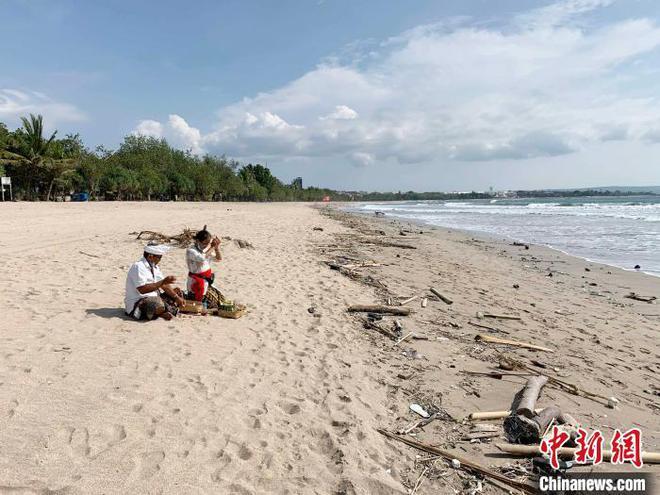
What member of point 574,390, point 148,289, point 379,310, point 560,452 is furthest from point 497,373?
point 148,289

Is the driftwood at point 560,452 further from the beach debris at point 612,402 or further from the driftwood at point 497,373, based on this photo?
the driftwood at point 497,373

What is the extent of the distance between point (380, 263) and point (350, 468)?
9.14m

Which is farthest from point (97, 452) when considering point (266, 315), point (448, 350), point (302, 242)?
point (302, 242)

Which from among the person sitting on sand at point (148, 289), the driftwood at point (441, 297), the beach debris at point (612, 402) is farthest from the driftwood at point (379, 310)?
the beach debris at point (612, 402)

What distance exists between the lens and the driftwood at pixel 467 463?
3.05 metres

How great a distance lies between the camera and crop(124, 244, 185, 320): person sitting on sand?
5.65m

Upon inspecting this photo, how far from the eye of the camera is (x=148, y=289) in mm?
5645

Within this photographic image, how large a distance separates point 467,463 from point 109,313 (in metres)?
5.32

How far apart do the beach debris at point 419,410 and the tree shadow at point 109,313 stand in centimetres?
423

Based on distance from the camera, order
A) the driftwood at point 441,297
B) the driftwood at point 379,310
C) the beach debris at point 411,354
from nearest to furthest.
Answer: the beach debris at point 411,354, the driftwood at point 379,310, the driftwood at point 441,297

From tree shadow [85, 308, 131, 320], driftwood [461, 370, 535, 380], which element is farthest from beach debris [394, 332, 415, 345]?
tree shadow [85, 308, 131, 320]

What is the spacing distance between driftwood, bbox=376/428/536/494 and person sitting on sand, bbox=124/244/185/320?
370 centimetres

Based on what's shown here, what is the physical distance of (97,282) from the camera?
788cm

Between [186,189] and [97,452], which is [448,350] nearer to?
[97,452]
